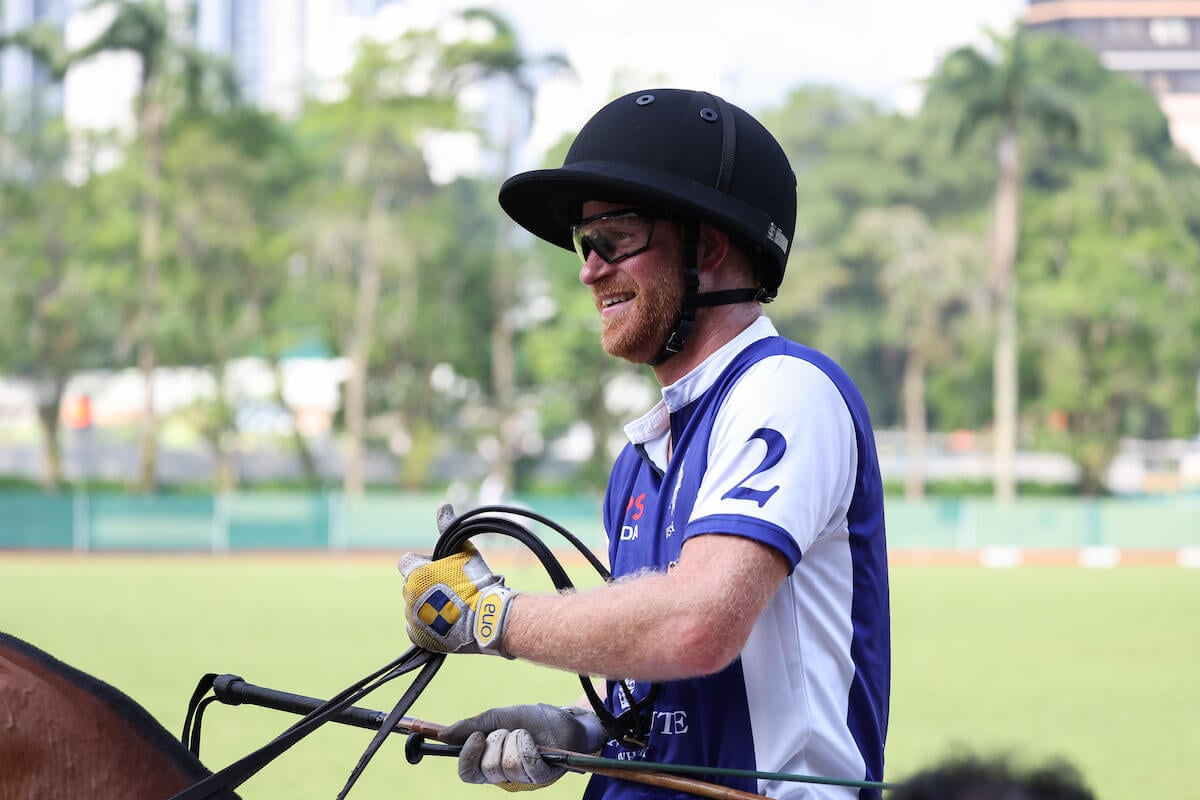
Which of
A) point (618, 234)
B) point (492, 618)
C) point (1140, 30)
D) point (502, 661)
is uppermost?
point (1140, 30)

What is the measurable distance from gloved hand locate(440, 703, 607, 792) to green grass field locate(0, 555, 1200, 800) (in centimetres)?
82

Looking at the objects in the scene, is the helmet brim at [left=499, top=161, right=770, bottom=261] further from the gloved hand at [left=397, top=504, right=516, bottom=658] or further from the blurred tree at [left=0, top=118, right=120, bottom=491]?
the blurred tree at [left=0, top=118, right=120, bottom=491]

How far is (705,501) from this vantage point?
2.09m

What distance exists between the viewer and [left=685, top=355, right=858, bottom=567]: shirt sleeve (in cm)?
203

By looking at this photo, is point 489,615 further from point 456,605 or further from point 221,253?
point 221,253

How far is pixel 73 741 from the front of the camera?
197 cm

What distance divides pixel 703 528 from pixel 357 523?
25603 millimetres

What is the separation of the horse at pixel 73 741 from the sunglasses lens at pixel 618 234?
104cm

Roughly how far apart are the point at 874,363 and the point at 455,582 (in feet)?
169

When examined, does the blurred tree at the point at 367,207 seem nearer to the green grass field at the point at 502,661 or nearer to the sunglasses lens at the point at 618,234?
the green grass field at the point at 502,661

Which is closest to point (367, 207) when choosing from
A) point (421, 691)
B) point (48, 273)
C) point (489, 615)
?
point (48, 273)

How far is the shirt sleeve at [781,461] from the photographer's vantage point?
2.03 meters

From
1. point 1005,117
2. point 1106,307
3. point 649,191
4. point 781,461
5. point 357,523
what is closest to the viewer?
point 781,461

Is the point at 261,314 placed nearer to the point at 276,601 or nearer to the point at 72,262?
the point at 72,262
